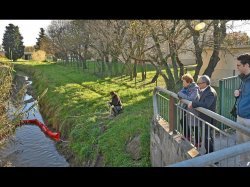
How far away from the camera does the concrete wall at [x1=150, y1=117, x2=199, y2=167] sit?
15.9ft

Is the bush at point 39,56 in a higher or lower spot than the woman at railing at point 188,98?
higher

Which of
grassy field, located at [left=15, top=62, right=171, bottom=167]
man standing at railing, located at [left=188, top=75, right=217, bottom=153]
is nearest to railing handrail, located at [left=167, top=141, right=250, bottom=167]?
man standing at railing, located at [left=188, top=75, right=217, bottom=153]

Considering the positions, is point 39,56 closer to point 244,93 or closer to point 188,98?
point 188,98

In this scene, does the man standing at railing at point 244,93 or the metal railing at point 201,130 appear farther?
the metal railing at point 201,130

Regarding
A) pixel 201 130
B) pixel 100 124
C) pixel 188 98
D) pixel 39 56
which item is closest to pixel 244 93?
pixel 201 130

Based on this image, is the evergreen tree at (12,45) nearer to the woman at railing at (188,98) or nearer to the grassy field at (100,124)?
the grassy field at (100,124)

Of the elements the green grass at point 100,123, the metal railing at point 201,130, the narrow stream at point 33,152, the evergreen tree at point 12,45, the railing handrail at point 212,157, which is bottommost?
the narrow stream at point 33,152

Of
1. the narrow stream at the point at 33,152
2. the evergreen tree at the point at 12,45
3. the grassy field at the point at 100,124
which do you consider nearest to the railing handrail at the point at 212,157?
the grassy field at the point at 100,124

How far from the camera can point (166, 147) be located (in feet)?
19.4

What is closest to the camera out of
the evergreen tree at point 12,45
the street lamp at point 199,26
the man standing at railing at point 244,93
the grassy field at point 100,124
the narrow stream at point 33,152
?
the man standing at railing at point 244,93

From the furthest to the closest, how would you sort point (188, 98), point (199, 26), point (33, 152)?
point (33, 152), point (199, 26), point (188, 98)

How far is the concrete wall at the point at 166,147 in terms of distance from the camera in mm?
4861

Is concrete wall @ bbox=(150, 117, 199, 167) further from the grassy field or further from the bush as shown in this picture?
the bush

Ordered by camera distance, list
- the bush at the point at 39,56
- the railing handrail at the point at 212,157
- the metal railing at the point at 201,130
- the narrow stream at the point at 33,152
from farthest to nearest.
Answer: the bush at the point at 39,56
the narrow stream at the point at 33,152
the metal railing at the point at 201,130
the railing handrail at the point at 212,157
